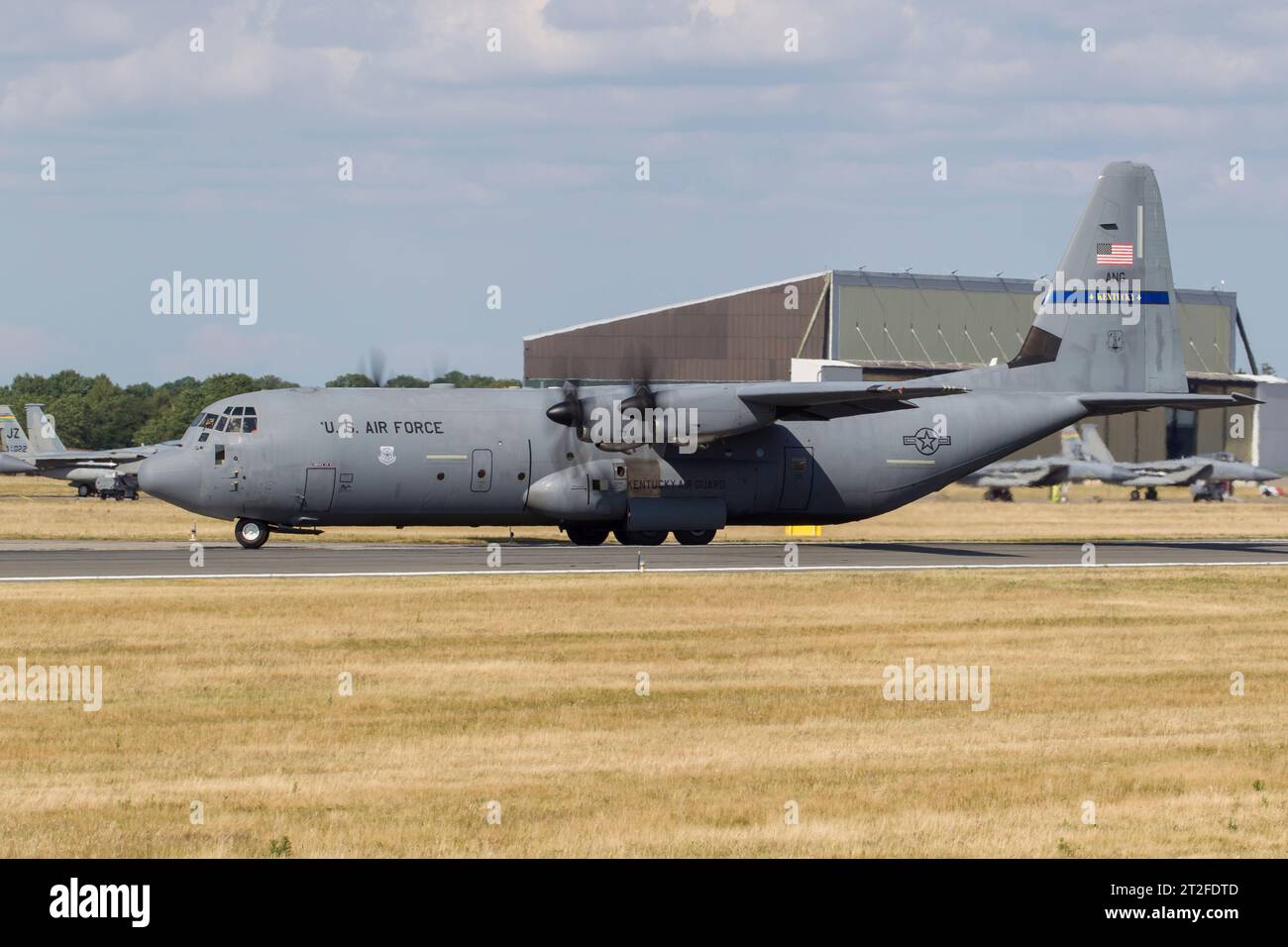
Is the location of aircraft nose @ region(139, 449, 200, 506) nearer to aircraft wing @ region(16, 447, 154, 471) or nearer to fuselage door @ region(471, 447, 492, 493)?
fuselage door @ region(471, 447, 492, 493)

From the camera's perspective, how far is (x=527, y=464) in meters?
39.4

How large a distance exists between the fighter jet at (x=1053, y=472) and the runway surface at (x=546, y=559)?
110ft

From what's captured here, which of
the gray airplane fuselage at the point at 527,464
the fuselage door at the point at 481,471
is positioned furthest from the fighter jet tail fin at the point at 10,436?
the fuselage door at the point at 481,471

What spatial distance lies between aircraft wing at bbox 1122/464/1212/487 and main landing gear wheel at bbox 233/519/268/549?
5969 cm

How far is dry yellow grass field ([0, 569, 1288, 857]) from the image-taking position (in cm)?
1289

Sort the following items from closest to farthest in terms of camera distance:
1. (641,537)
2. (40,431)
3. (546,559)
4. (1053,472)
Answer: (546,559)
(641,537)
(1053,472)
(40,431)

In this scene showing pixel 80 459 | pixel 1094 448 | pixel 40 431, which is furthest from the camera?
pixel 40 431

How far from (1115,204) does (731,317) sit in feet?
185

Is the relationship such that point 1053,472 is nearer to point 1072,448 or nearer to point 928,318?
point 1072,448

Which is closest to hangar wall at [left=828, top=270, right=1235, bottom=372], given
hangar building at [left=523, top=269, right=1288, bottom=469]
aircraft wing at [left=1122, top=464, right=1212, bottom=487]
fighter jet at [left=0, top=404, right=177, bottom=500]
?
hangar building at [left=523, top=269, right=1288, bottom=469]

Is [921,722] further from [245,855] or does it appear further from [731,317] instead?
[731,317]

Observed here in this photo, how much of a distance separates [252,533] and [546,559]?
8049 millimetres

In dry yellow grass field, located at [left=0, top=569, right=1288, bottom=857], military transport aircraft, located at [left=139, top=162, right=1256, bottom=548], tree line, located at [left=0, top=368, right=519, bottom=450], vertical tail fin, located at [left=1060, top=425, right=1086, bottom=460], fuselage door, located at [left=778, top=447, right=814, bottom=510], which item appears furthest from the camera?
tree line, located at [left=0, top=368, right=519, bottom=450]

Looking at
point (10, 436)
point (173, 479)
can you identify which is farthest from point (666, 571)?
point (10, 436)
